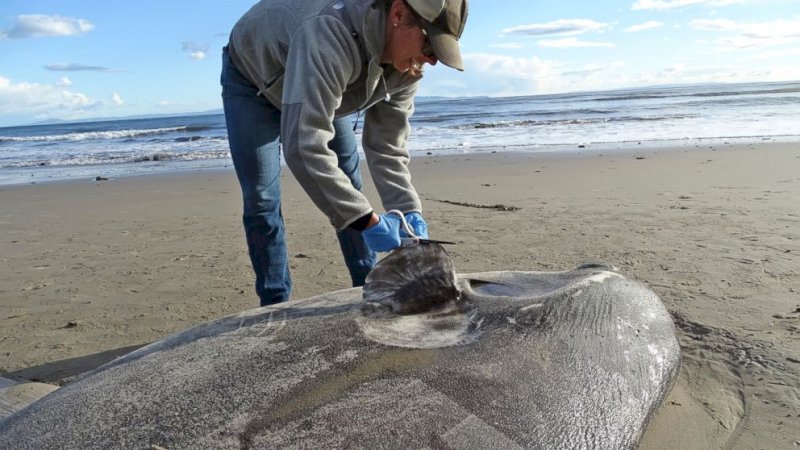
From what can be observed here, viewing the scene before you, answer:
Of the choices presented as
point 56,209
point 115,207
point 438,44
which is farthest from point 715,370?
point 56,209

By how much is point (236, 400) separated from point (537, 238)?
422cm

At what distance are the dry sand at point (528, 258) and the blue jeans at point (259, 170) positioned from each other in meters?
0.87

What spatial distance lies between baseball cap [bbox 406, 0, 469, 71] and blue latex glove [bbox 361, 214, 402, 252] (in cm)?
72

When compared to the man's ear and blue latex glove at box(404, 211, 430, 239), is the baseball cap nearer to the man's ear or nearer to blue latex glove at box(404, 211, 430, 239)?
the man's ear

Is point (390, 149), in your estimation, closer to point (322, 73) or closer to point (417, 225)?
point (417, 225)

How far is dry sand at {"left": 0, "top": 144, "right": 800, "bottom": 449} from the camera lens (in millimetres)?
3205

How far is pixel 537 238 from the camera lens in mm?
5824

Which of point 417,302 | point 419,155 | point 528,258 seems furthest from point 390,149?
point 419,155

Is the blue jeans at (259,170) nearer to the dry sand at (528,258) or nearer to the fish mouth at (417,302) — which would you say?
the dry sand at (528,258)

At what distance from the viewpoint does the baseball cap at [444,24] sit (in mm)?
2553

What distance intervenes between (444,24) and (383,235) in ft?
2.99

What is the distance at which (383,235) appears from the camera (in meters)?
2.86

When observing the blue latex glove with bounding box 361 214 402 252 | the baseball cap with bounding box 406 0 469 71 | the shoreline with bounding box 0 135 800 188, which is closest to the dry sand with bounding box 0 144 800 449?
the blue latex glove with bounding box 361 214 402 252

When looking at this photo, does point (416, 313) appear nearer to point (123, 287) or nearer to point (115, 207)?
point (123, 287)
